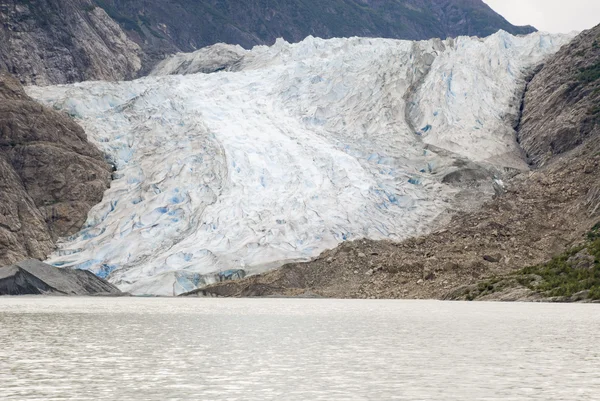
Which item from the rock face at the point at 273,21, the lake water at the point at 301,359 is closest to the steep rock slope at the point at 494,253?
the lake water at the point at 301,359

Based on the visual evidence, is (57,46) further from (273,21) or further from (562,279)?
(562,279)

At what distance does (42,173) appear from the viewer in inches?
2660

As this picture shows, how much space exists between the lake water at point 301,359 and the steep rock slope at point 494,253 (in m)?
17.8

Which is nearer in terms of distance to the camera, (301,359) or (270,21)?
(301,359)

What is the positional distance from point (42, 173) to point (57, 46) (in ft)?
118

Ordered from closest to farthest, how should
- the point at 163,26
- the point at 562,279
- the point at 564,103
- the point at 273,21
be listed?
the point at 562,279
the point at 564,103
the point at 163,26
the point at 273,21

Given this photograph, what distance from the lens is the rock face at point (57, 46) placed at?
95.6 meters

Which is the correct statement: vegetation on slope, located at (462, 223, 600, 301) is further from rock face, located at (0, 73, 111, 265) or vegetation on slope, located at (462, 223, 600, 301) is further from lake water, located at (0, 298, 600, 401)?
rock face, located at (0, 73, 111, 265)

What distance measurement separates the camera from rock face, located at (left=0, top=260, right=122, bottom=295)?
52.2 meters

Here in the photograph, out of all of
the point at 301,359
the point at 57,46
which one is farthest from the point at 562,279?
the point at 57,46

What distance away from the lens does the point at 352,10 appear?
563 feet

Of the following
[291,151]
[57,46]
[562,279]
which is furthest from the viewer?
[57,46]

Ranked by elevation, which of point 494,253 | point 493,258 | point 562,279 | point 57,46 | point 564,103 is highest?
point 57,46

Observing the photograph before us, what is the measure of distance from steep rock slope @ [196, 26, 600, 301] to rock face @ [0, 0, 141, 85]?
51982 millimetres
